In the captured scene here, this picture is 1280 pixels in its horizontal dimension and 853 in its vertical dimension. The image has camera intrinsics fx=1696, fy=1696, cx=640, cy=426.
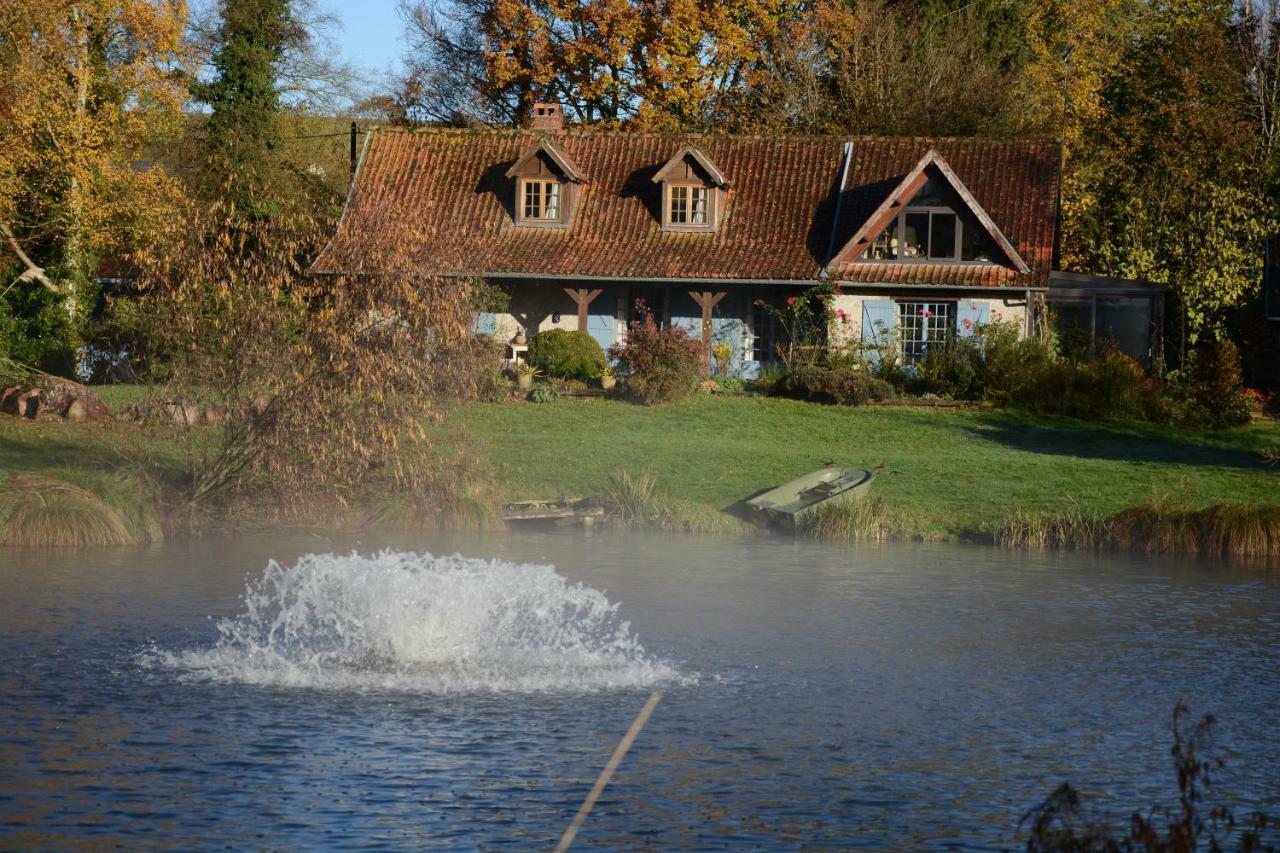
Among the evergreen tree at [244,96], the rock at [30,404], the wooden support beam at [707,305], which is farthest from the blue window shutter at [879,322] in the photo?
the rock at [30,404]

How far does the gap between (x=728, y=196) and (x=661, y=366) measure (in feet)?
33.9

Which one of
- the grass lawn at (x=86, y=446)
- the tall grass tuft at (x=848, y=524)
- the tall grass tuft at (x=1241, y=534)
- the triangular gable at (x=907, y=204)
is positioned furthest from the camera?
the triangular gable at (x=907, y=204)

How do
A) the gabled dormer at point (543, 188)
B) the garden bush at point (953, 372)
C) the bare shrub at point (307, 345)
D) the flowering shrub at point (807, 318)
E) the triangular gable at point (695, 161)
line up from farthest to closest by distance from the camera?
the gabled dormer at point (543, 188) < the triangular gable at point (695, 161) < the flowering shrub at point (807, 318) < the garden bush at point (953, 372) < the bare shrub at point (307, 345)

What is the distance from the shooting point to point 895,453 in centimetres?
3027

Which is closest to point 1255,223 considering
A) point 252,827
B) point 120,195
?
point 120,195

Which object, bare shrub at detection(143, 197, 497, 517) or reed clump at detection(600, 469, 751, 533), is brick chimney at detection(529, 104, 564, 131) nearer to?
reed clump at detection(600, 469, 751, 533)

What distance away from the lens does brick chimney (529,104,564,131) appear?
155ft

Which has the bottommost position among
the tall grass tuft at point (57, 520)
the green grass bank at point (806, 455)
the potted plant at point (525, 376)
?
the tall grass tuft at point (57, 520)

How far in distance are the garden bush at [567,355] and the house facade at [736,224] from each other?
2.18 metres

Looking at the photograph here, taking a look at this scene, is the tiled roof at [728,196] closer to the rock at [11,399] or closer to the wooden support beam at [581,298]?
the wooden support beam at [581,298]

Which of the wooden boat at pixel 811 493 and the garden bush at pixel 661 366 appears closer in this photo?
the wooden boat at pixel 811 493

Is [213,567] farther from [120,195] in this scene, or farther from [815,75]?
[815,75]

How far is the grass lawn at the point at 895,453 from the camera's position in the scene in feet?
82.7

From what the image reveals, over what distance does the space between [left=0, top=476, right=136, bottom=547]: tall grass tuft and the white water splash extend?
5867mm
